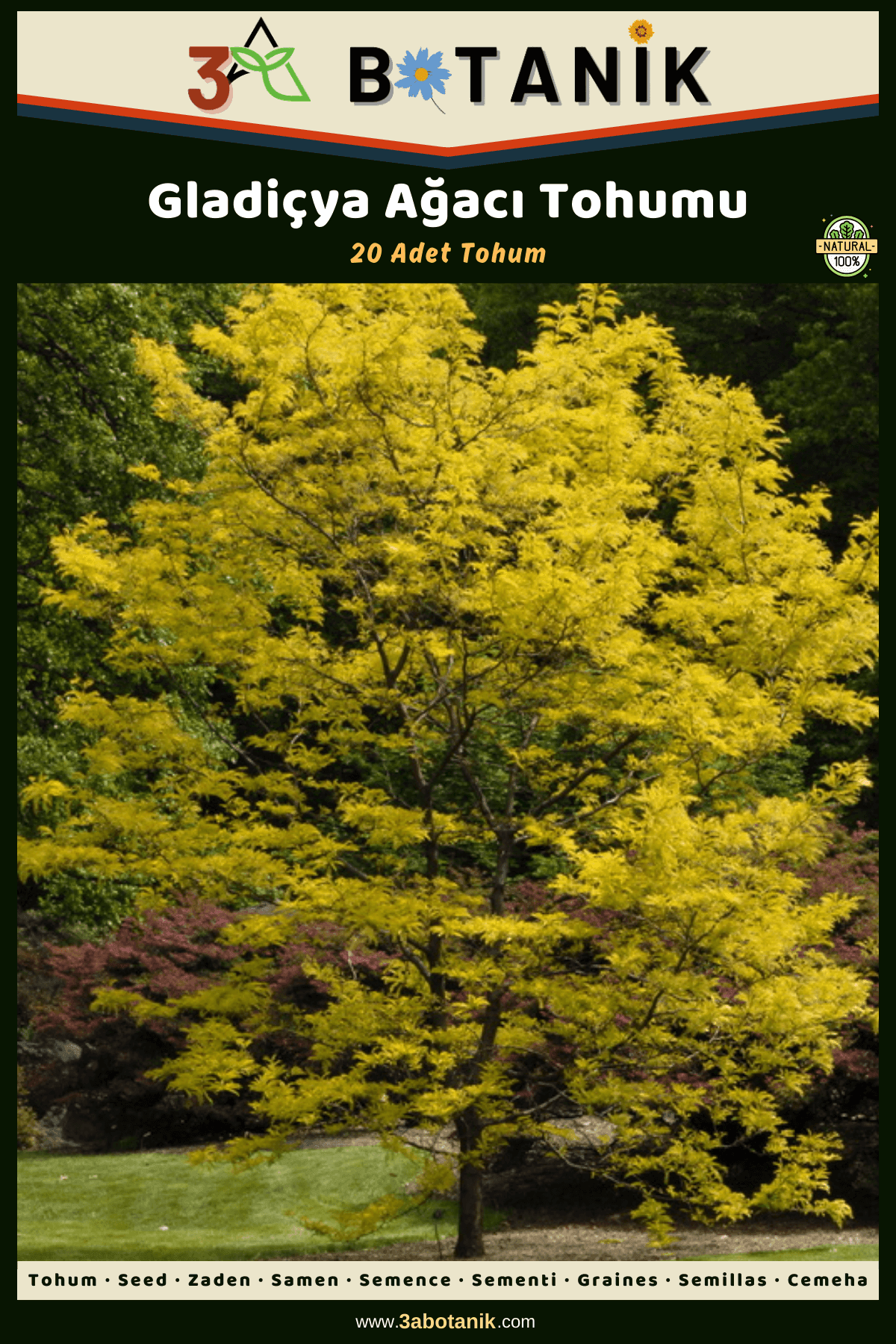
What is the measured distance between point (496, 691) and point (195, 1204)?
628 cm

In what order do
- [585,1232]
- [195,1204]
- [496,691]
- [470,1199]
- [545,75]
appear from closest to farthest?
[545,75] → [496,691] → [470,1199] → [585,1232] → [195,1204]

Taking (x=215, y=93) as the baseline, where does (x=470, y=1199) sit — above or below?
below

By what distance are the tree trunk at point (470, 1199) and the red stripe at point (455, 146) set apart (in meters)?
5.94

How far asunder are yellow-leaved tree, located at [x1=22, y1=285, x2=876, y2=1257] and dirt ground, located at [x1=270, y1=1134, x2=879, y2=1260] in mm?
604

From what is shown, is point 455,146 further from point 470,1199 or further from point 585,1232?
point 585,1232

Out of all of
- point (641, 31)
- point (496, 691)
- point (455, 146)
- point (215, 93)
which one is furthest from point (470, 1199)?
point (641, 31)

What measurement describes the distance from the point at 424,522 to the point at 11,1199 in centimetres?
452

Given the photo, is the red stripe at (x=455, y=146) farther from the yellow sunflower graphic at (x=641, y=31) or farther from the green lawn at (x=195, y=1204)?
the green lawn at (x=195, y=1204)

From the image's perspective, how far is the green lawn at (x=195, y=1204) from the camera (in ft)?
32.3

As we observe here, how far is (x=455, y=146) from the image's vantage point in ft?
23.4

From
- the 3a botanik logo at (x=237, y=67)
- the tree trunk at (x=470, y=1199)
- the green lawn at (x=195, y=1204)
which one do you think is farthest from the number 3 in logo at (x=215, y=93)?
the green lawn at (x=195, y=1204)

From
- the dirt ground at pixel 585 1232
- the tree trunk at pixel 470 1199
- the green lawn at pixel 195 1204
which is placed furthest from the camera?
the green lawn at pixel 195 1204

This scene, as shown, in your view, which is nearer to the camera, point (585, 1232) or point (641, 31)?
point (641, 31)

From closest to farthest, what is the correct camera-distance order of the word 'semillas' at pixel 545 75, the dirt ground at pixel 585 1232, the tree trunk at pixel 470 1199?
the word 'semillas' at pixel 545 75 < the tree trunk at pixel 470 1199 < the dirt ground at pixel 585 1232
